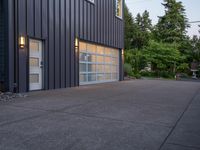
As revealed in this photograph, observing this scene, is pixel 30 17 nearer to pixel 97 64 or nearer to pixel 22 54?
pixel 22 54

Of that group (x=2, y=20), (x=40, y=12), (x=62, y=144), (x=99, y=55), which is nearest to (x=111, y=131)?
(x=62, y=144)

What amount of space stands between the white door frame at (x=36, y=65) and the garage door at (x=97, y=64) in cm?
308

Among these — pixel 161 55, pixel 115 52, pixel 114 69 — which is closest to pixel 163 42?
pixel 161 55

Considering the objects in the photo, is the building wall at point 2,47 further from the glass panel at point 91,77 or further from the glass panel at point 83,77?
the glass panel at point 91,77

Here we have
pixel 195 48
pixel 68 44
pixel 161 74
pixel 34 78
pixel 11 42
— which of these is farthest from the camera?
pixel 195 48

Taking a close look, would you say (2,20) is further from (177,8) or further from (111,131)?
(177,8)

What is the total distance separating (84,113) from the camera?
5.54m

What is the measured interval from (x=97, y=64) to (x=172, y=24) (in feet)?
78.1

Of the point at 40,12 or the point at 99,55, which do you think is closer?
the point at 40,12

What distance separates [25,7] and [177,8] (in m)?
30.7

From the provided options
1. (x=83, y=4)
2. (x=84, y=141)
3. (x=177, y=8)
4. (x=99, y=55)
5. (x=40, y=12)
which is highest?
(x=177, y=8)

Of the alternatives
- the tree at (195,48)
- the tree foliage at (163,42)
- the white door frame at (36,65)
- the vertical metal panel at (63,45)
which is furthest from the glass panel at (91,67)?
the tree at (195,48)

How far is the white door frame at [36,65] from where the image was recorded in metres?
9.88

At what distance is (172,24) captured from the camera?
1420 inches
